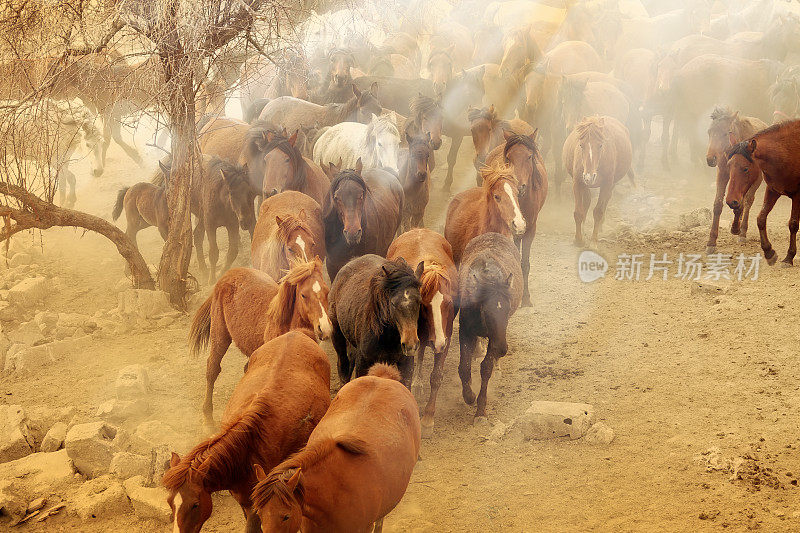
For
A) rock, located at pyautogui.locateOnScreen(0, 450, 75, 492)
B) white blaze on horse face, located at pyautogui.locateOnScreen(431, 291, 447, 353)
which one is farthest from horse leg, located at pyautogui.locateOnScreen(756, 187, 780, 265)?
rock, located at pyautogui.locateOnScreen(0, 450, 75, 492)

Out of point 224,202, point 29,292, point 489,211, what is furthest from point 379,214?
point 29,292

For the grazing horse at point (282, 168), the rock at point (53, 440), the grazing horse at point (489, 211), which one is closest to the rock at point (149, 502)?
the rock at point (53, 440)

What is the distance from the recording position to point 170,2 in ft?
23.1

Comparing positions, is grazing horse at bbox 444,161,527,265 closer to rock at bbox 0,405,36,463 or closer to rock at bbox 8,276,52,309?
rock at bbox 0,405,36,463

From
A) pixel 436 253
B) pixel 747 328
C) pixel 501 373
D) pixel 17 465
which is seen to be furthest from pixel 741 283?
pixel 17 465

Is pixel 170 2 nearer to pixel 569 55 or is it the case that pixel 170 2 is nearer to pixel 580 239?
pixel 580 239

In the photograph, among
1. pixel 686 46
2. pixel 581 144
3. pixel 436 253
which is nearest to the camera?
pixel 436 253

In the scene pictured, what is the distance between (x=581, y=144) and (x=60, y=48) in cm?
669

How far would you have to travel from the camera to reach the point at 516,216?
7.29 metres

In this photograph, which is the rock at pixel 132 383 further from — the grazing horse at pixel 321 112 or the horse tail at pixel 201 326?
Result: the grazing horse at pixel 321 112

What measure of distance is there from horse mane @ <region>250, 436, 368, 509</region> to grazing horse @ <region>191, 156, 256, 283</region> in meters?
5.88

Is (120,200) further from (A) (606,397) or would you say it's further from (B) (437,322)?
(A) (606,397)

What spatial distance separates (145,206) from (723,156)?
25.5ft

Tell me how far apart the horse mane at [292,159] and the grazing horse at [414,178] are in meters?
1.59
